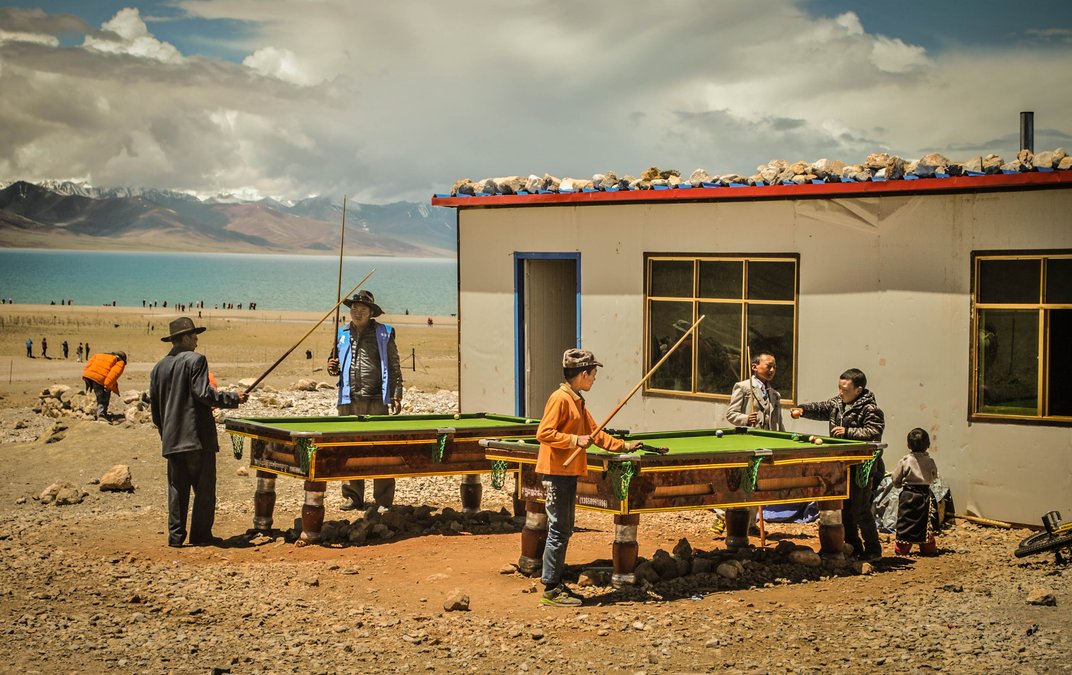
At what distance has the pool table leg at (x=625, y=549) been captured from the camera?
8586mm

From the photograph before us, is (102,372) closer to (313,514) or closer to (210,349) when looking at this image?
(313,514)

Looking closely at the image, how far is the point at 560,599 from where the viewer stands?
8375 millimetres

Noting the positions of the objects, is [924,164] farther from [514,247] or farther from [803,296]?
[514,247]

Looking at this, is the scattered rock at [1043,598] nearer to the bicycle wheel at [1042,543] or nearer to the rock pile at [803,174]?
the bicycle wheel at [1042,543]

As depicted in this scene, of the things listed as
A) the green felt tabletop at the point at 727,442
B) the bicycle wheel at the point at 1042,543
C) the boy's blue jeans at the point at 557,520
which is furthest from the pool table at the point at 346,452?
the bicycle wheel at the point at 1042,543

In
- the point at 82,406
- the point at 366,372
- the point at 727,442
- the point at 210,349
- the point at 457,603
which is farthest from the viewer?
the point at 210,349

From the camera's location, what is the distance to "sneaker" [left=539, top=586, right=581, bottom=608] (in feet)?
27.4

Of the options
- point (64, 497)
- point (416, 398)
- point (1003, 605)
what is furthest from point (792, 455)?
point (416, 398)

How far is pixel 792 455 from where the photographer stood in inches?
364

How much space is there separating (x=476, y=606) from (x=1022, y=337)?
568 cm

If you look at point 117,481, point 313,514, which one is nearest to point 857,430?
point 313,514

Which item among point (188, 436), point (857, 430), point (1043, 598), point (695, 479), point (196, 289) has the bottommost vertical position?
point (1043, 598)

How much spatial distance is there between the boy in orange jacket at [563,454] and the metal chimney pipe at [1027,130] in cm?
823

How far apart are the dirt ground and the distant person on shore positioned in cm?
56
